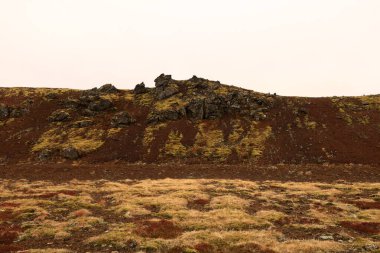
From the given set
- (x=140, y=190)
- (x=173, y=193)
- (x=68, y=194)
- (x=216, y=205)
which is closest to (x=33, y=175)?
(x=68, y=194)

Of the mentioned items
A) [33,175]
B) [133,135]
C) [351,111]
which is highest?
[351,111]

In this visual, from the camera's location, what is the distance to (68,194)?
1655 inches

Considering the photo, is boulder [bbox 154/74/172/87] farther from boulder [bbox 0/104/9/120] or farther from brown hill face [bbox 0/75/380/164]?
boulder [bbox 0/104/9/120]

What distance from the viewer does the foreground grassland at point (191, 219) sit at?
72.7 ft

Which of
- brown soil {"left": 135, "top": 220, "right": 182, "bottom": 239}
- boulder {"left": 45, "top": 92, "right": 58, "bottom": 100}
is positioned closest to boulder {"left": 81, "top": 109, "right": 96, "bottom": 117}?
boulder {"left": 45, "top": 92, "right": 58, "bottom": 100}

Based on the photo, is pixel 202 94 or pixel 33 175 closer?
pixel 33 175

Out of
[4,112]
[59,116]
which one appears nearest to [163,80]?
[59,116]

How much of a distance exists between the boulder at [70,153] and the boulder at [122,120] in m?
18.3

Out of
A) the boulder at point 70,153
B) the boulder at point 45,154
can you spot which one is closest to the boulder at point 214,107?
the boulder at point 70,153

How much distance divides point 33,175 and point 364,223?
5357 centimetres

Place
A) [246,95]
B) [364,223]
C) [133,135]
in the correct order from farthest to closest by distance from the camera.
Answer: [246,95] < [133,135] < [364,223]

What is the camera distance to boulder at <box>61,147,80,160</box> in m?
83.4

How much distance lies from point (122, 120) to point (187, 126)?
64.8ft

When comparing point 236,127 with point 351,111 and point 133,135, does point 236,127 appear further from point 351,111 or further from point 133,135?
point 351,111
